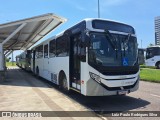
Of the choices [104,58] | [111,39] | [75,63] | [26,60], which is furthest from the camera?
[26,60]

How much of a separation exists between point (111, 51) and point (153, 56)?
3027 centimetres

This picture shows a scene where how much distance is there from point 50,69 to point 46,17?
5.61 metres

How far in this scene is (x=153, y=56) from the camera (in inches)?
1549

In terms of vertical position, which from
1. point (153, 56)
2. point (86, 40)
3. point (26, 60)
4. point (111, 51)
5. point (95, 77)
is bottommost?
point (95, 77)

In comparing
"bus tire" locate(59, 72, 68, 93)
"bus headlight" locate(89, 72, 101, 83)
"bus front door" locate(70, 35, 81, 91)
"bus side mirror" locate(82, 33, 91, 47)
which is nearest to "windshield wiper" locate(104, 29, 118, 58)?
"bus side mirror" locate(82, 33, 91, 47)

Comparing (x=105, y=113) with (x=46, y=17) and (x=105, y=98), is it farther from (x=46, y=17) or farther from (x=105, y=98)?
(x=46, y=17)

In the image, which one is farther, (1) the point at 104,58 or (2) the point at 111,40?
(2) the point at 111,40

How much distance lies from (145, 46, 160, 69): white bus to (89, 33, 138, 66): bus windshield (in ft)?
95.1

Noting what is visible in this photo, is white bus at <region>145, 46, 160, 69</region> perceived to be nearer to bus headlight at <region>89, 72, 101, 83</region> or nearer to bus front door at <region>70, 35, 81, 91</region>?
bus front door at <region>70, 35, 81, 91</region>

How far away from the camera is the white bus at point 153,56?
38.8m

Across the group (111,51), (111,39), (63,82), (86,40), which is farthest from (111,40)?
(63,82)

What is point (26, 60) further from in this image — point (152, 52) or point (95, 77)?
point (95, 77)

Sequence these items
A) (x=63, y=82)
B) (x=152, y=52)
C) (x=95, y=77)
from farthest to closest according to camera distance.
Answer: (x=152, y=52)
(x=63, y=82)
(x=95, y=77)

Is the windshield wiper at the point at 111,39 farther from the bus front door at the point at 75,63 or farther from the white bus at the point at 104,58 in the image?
the bus front door at the point at 75,63
